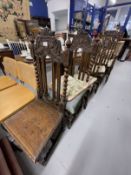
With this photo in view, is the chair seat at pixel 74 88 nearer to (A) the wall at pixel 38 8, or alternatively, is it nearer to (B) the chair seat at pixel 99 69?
(B) the chair seat at pixel 99 69

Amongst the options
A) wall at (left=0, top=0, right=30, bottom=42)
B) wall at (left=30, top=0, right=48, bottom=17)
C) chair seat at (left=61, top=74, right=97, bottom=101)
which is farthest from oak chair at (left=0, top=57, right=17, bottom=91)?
wall at (left=30, top=0, right=48, bottom=17)

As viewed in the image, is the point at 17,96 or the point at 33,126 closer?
the point at 33,126

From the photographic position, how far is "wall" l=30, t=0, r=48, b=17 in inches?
196

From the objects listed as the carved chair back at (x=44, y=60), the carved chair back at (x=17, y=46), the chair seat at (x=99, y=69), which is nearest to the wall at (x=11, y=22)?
the carved chair back at (x=17, y=46)

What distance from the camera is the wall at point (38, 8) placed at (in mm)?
4968

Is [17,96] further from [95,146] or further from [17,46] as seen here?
[17,46]

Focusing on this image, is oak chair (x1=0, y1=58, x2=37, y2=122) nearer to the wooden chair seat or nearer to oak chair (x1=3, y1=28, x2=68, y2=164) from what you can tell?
oak chair (x1=3, y1=28, x2=68, y2=164)

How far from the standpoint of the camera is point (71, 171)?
942 mm

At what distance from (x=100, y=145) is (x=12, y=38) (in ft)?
8.57

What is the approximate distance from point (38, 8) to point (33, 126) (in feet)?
21.5

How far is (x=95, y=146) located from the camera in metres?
1.15

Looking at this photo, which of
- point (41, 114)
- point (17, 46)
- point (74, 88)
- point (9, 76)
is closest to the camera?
point (41, 114)

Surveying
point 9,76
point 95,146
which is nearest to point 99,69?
point 95,146

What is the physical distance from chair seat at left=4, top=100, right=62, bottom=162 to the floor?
1.37 ft
